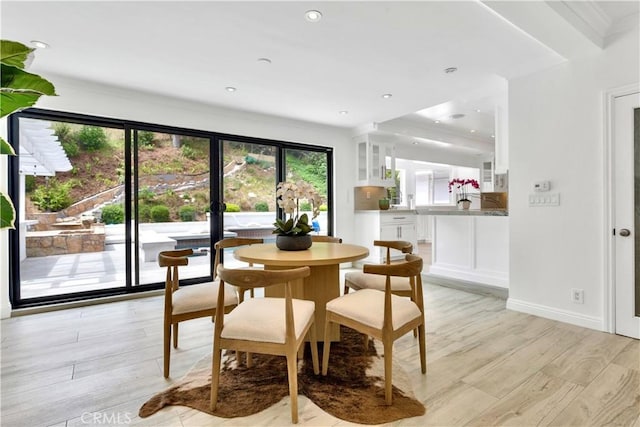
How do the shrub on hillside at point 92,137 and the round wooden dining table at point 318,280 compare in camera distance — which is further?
the shrub on hillside at point 92,137

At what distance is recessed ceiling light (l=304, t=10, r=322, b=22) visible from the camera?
2.19 meters

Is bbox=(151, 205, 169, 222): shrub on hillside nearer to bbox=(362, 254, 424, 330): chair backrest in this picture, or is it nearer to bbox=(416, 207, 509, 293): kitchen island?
bbox=(362, 254, 424, 330): chair backrest

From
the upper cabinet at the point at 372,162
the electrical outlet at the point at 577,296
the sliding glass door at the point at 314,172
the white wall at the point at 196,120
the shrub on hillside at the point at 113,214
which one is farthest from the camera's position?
the upper cabinet at the point at 372,162

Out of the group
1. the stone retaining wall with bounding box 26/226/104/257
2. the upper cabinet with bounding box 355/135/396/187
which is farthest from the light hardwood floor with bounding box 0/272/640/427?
the upper cabinet with bounding box 355/135/396/187

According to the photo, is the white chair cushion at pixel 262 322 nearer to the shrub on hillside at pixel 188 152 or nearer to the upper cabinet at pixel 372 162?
the shrub on hillside at pixel 188 152

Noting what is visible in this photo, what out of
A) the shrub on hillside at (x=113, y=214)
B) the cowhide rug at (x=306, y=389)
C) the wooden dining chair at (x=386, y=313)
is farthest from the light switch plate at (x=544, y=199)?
the shrub on hillside at (x=113, y=214)

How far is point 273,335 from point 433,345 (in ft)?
4.74

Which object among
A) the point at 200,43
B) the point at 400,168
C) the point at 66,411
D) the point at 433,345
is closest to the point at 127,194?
the point at 200,43

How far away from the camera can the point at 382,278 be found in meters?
2.50

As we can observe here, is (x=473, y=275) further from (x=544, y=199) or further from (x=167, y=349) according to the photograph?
(x=167, y=349)

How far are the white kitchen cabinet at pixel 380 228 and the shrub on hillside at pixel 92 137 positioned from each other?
4.01 m

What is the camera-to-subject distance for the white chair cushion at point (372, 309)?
1.77 meters

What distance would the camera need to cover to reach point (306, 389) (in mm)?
1812

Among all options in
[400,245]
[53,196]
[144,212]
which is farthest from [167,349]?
[53,196]
